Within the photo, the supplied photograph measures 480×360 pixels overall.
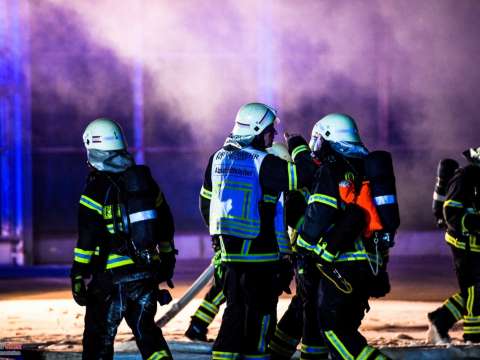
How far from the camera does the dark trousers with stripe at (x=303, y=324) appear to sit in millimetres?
6266

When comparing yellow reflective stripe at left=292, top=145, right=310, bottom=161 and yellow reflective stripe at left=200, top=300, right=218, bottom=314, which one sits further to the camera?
yellow reflective stripe at left=200, top=300, right=218, bottom=314

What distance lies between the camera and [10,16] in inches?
564

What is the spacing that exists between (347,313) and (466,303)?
2171mm

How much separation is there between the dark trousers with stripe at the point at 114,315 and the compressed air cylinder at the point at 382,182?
1446 mm

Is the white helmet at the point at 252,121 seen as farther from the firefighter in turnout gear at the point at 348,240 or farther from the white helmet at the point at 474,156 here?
the white helmet at the point at 474,156

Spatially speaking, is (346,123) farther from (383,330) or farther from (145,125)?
(145,125)

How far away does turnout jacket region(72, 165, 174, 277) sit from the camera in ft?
20.1

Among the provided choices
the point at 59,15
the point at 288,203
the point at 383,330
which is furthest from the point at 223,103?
the point at 288,203

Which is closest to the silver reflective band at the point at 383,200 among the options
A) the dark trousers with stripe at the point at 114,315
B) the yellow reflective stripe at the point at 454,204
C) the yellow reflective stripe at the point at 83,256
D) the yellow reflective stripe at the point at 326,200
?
the yellow reflective stripe at the point at 326,200

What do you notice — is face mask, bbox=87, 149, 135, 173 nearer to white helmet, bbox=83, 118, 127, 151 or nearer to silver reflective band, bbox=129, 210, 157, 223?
white helmet, bbox=83, 118, 127, 151

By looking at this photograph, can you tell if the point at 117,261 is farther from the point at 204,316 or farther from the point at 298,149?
the point at 204,316

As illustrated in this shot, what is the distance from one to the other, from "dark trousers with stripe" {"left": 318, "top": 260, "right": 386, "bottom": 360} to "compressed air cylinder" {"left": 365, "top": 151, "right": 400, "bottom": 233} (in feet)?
1.02

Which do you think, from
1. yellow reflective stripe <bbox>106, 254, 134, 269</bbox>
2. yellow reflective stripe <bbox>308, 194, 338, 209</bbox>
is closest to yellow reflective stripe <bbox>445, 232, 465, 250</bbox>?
yellow reflective stripe <bbox>308, 194, 338, 209</bbox>

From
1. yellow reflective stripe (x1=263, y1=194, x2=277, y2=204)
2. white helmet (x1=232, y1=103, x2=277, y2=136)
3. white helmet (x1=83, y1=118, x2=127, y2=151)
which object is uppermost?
white helmet (x1=232, y1=103, x2=277, y2=136)
